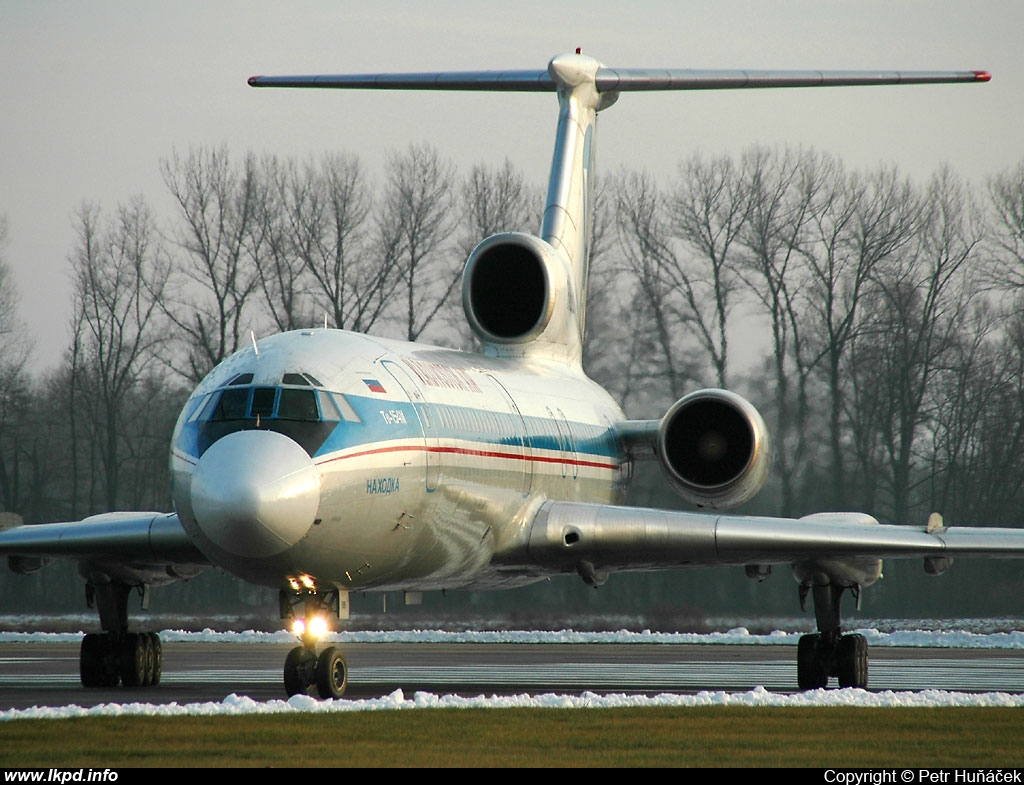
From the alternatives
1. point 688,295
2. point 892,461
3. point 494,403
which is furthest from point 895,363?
point 494,403

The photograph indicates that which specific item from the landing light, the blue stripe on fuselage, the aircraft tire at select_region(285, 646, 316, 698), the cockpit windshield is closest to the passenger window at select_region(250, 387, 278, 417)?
the cockpit windshield

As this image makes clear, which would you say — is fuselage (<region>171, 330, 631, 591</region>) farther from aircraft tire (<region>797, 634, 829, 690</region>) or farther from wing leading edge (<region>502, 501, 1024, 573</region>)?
aircraft tire (<region>797, 634, 829, 690</region>)

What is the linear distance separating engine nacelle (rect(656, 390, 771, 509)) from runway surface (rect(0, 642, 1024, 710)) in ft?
7.08

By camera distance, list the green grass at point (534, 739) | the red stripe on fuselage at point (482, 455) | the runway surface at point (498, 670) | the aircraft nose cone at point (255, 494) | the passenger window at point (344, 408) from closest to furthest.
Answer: the green grass at point (534, 739) < the aircraft nose cone at point (255, 494) < the red stripe on fuselage at point (482, 455) < the passenger window at point (344, 408) < the runway surface at point (498, 670)

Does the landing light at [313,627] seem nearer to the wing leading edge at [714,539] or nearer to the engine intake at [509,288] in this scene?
the wing leading edge at [714,539]

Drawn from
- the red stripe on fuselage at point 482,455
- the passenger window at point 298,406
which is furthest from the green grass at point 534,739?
the passenger window at point 298,406

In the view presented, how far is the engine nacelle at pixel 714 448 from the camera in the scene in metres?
18.0

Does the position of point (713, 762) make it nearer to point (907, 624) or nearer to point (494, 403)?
point (494, 403)

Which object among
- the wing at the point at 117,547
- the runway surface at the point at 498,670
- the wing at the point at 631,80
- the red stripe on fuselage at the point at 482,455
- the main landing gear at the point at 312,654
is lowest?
the runway surface at the point at 498,670

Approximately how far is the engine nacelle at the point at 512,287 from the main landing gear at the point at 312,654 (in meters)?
6.82

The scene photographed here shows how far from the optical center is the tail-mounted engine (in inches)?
774

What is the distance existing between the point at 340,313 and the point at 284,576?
99.2 ft

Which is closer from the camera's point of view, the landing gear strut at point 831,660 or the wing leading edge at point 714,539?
the wing leading edge at point 714,539

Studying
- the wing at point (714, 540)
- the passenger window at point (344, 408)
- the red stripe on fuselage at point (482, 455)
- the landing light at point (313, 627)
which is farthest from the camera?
the wing at point (714, 540)
